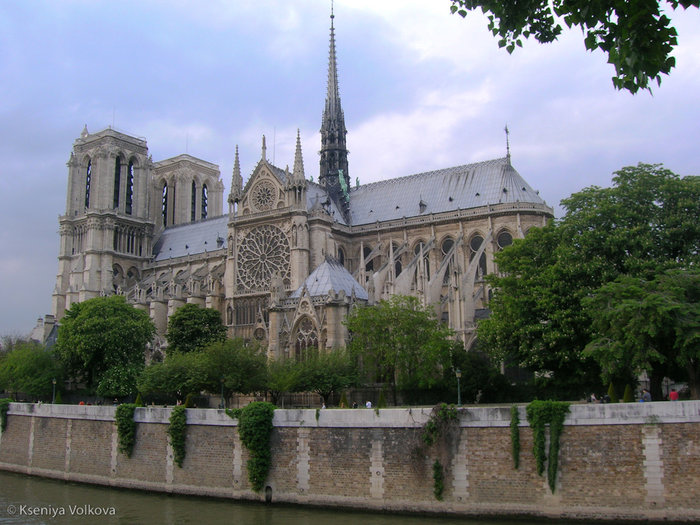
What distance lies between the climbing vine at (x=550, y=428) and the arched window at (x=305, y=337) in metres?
22.5

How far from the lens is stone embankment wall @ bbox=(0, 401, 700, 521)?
78.9 feet

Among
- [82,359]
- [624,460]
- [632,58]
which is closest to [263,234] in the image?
[82,359]

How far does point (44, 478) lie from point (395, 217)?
137 ft

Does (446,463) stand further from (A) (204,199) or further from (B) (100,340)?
(A) (204,199)

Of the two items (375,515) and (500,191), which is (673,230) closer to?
(375,515)

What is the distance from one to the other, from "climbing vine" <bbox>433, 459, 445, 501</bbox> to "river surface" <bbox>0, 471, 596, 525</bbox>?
0.85m

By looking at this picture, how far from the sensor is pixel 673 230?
32.7m

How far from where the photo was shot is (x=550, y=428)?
25812mm

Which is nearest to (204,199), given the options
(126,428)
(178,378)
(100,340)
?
(100,340)

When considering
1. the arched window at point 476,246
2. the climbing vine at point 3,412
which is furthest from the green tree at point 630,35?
the arched window at point 476,246

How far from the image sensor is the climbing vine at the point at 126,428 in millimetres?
36031

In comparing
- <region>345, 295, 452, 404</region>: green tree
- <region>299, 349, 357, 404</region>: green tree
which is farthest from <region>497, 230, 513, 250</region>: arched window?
<region>299, 349, 357, 404</region>: green tree

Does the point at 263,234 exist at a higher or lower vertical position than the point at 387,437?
higher

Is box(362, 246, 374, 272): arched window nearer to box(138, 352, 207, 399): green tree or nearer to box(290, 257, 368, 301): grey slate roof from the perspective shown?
box(290, 257, 368, 301): grey slate roof
